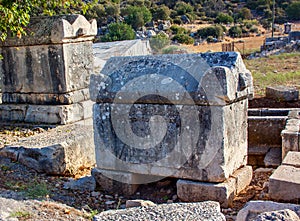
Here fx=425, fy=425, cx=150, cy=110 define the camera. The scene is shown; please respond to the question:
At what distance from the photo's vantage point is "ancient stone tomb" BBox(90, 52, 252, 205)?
373cm

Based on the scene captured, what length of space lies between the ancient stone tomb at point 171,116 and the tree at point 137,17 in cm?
3047

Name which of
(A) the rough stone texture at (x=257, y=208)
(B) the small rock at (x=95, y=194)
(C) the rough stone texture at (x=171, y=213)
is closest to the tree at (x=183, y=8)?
(B) the small rock at (x=95, y=194)

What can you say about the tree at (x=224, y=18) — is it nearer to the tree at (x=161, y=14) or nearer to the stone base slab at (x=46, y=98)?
the tree at (x=161, y=14)

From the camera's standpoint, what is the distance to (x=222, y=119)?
145 inches

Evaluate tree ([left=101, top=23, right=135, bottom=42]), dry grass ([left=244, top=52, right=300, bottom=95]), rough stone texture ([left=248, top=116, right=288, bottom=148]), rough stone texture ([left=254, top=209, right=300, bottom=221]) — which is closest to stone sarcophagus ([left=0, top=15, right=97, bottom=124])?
rough stone texture ([left=248, top=116, right=288, bottom=148])

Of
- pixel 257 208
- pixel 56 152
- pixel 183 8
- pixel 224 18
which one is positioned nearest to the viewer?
pixel 257 208

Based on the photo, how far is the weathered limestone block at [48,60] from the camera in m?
5.73

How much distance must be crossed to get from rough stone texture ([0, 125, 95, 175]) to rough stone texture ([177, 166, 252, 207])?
146 cm

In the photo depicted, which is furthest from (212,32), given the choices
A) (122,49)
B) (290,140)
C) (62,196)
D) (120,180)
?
(62,196)

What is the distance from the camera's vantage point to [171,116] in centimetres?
391

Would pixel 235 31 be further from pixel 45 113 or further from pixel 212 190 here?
pixel 212 190

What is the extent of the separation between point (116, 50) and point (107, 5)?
22451mm

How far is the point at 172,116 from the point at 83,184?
122 cm

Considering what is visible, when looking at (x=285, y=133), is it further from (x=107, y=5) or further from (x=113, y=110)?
(x=107, y=5)
